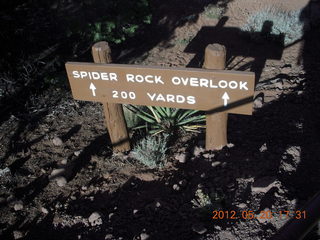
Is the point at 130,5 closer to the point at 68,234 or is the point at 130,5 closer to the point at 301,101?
the point at 301,101

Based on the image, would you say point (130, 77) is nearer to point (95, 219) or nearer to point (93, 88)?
point (93, 88)

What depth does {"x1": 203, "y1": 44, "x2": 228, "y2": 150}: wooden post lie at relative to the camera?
334cm

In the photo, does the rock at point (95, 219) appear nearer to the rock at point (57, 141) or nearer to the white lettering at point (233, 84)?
the rock at point (57, 141)

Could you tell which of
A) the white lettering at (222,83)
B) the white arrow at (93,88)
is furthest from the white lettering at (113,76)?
the white lettering at (222,83)

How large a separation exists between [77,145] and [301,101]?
119 inches

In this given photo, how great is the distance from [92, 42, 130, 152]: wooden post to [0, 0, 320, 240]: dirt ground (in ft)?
0.53

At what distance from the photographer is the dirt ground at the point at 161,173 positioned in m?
3.37

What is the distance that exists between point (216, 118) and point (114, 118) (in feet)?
3.70

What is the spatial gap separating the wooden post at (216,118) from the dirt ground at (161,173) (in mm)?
116

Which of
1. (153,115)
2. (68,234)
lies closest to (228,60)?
(153,115)

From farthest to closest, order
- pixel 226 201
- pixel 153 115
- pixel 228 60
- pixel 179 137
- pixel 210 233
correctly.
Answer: pixel 228 60, pixel 153 115, pixel 179 137, pixel 226 201, pixel 210 233

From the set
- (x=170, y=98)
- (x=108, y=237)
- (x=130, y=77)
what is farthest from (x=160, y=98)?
(x=108, y=237)

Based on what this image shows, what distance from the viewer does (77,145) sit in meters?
4.78

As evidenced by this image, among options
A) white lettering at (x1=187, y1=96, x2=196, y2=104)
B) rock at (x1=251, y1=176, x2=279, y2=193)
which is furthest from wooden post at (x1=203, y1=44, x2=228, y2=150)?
rock at (x1=251, y1=176, x2=279, y2=193)
